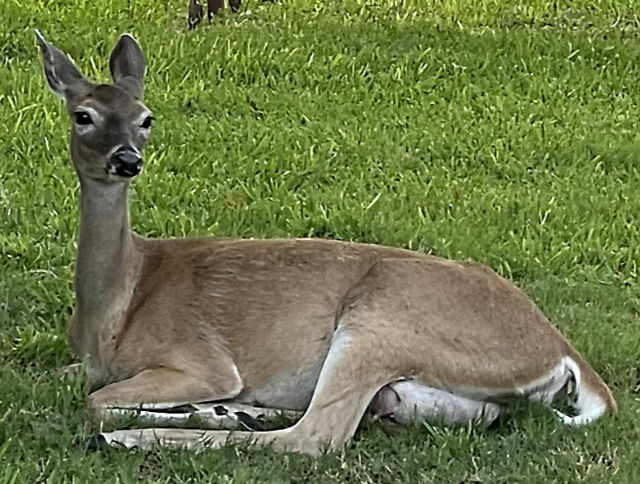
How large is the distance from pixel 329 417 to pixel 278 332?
45 centimetres

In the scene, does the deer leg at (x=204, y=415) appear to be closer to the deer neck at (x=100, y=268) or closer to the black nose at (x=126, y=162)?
the deer neck at (x=100, y=268)

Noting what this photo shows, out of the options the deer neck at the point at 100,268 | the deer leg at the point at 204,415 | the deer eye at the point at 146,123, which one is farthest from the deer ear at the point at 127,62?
the deer leg at the point at 204,415

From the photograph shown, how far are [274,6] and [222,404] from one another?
23.6ft

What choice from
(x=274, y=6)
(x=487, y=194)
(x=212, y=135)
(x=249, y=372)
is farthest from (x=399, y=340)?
(x=274, y=6)

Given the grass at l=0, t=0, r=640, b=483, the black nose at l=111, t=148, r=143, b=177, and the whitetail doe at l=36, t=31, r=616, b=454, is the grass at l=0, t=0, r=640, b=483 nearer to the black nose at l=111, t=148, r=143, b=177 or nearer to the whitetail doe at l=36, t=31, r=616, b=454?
the whitetail doe at l=36, t=31, r=616, b=454

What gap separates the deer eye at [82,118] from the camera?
4750 millimetres

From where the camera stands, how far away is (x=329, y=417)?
14.3 ft

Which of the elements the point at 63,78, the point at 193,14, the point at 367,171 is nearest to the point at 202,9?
the point at 193,14

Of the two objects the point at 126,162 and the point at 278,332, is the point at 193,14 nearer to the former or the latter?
the point at 126,162

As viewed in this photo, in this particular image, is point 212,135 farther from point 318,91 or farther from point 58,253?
point 58,253

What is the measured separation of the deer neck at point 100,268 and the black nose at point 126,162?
0.18 metres

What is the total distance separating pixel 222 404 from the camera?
466cm

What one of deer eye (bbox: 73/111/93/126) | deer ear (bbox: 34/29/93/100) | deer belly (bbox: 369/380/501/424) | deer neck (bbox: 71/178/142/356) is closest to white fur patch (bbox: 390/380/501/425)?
deer belly (bbox: 369/380/501/424)

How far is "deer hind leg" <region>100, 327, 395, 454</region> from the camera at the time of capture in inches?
171
